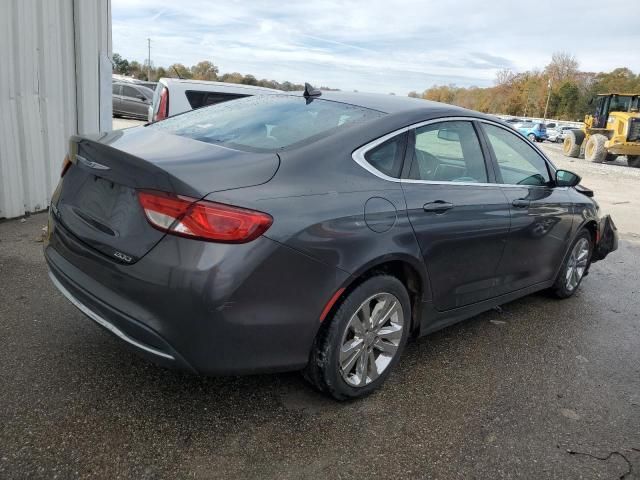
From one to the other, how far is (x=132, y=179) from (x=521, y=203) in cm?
264

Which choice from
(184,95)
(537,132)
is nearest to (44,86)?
(184,95)

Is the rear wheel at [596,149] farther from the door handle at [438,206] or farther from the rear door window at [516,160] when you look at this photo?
the door handle at [438,206]

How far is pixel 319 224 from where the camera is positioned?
2428 millimetres

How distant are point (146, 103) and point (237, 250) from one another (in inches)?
866

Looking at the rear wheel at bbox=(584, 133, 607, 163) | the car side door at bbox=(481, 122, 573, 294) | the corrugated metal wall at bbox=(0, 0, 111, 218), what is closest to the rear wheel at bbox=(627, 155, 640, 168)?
the rear wheel at bbox=(584, 133, 607, 163)

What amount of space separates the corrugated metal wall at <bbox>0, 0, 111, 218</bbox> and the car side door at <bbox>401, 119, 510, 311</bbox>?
174 inches

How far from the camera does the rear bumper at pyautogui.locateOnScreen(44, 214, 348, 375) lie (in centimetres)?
217

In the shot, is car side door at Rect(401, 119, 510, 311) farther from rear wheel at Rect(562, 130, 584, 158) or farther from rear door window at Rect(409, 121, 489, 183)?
rear wheel at Rect(562, 130, 584, 158)

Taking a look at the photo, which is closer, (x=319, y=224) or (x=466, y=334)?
(x=319, y=224)

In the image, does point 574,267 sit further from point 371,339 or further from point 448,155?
point 371,339

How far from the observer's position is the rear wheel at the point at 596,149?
22.0 m

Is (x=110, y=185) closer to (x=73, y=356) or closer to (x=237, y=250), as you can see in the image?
(x=237, y=250)

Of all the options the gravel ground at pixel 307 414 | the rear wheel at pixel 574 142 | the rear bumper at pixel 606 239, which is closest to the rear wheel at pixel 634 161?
the rear wheel at pixel 574 142

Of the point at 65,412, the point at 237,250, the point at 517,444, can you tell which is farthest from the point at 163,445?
the point at 517,444
